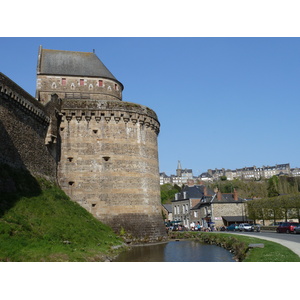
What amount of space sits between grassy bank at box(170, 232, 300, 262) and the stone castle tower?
4.13m

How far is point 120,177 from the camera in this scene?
77.1 ft

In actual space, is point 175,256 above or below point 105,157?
below

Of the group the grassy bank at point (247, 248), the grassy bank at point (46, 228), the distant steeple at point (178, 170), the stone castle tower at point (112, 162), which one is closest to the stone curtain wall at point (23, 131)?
the grassy bank at point (46, 228)

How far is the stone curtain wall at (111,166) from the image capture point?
75.4ft

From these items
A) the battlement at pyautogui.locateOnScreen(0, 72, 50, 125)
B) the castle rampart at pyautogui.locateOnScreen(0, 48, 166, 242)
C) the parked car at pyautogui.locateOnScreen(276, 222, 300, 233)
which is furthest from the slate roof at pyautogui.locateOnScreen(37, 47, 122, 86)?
the parked car at pyautogui.locateOnScreen(276, 222, 300, 233)

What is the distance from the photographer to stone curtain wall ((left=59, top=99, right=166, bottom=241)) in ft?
75.4

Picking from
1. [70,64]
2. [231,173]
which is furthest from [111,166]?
[231,173]

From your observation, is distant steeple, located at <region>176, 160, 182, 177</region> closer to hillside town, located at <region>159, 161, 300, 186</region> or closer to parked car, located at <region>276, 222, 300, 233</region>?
hillside town, located at <region>159, 161, 300, 186</region>

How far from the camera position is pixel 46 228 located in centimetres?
1470

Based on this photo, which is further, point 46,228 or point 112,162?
point 112,162

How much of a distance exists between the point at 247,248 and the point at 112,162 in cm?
1196

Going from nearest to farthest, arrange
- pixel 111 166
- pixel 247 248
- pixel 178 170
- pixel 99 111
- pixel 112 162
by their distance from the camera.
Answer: pixel 247 248
pixel 111 166
pixel 112 162
pixel 99 111
pixel 178 170

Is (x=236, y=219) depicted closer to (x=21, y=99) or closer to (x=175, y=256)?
(x=175, y=256)

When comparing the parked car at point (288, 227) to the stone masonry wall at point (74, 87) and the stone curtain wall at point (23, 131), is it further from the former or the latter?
the stone curtain wall at point (23, 131)
